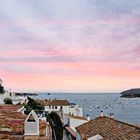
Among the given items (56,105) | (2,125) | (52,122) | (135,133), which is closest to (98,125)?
(135,133)

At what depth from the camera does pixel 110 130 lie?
76.6 feet

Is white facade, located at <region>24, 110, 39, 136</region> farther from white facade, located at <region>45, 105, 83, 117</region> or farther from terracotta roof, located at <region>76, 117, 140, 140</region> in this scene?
white facade, located at <region>45, 105, 83, 117</region>

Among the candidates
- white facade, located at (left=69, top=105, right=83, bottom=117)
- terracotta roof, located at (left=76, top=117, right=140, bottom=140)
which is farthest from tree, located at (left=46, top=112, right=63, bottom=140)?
white facade, located at (left=69, top=105, right=83, bottom=117)

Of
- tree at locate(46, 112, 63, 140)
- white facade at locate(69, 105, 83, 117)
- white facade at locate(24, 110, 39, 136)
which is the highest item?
white facade at locate(69, 105, 83, 117)

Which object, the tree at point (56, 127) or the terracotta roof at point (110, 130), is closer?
the terracotta roof at point (110, 130)

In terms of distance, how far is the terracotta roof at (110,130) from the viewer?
2023 cm

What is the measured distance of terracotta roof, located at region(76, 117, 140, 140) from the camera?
20.2 metres

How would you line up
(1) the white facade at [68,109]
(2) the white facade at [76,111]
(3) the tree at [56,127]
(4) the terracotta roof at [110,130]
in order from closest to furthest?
(4) the terracotta roof at [110,130]
(3) the tree at [56,127]
(1) the white facade at [68,109]
(2) the white facade at [76,111]

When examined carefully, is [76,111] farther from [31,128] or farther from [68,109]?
[31,128]

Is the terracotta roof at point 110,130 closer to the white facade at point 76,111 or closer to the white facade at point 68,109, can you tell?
the white facade at point 68,109

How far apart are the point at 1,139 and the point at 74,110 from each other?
206 ft

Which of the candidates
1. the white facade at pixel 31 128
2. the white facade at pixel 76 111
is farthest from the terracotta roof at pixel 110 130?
the white facade at pixel 76 111

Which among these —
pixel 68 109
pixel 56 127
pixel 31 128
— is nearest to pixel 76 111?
pixel 68 109

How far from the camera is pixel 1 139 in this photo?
12430 millimetres
